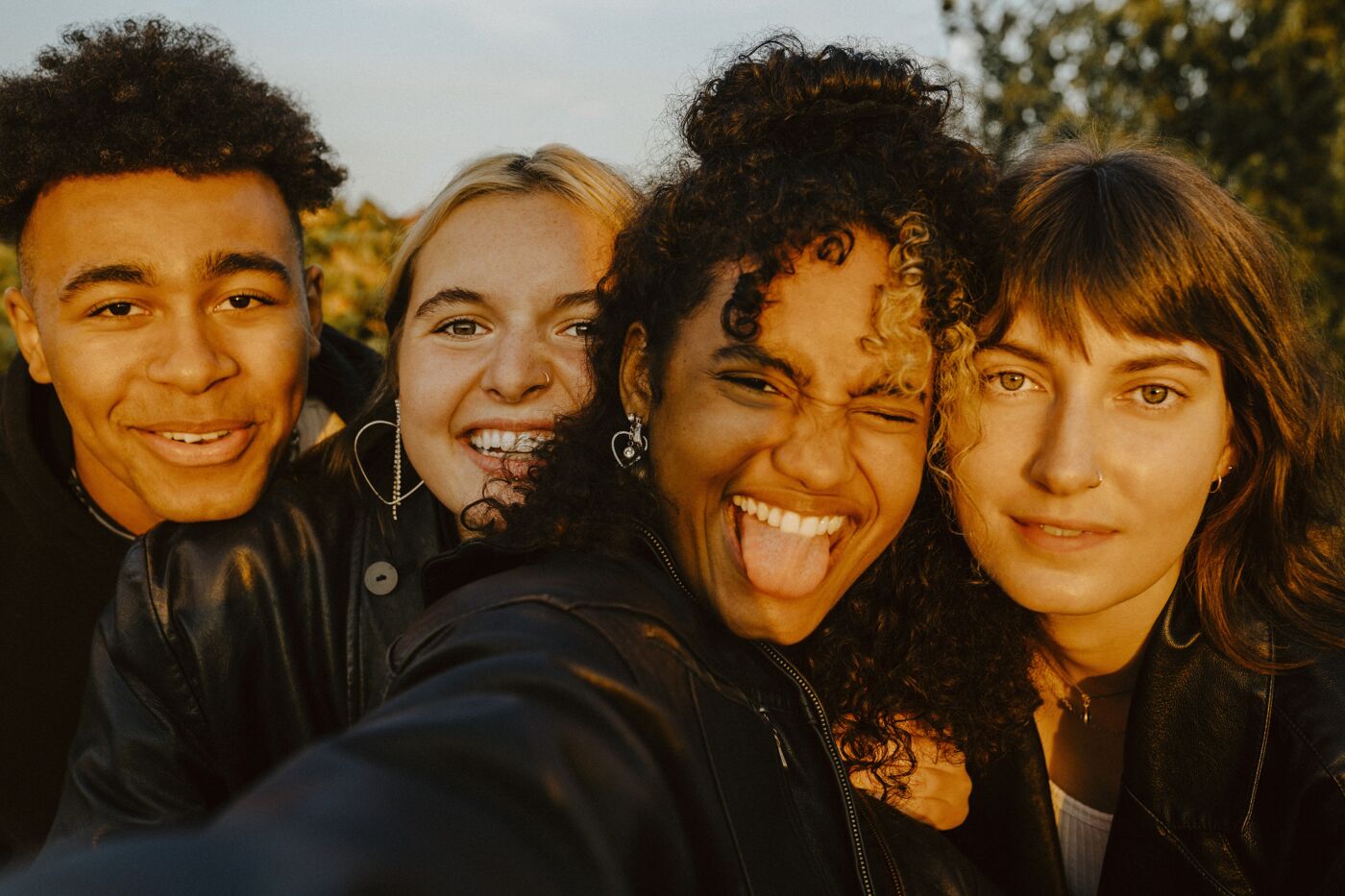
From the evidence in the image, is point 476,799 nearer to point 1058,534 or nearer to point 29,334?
point 1058,534

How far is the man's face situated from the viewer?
308cm

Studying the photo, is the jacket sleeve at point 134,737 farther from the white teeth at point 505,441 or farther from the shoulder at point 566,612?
the shoulder at point 566,612

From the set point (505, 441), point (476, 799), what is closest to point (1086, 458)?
point (505, 441)

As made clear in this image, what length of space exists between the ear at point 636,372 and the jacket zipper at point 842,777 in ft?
1.94

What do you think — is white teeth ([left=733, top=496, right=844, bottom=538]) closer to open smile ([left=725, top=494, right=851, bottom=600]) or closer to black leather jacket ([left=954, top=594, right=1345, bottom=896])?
open smile ([left=725, top=494, right=851, bottom=600])

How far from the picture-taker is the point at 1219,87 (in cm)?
1000

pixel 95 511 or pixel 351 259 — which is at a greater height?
pixel 351 259

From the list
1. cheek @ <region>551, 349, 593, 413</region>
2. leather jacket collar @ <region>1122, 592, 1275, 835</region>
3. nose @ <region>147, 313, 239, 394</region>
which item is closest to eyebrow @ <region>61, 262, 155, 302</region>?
nose @ <region>147, 313, 239, 394</region>

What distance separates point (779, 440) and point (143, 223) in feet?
6.47

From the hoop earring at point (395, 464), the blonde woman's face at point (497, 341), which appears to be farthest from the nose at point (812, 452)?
the hoop earring at point (395, 464)

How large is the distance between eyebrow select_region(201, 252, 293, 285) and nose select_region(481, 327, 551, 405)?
2.33 ft

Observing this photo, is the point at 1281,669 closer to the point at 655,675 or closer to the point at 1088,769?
the point at 1088,769

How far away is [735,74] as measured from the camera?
2.41m

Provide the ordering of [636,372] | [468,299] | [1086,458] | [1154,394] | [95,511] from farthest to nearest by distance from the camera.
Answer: [95,511] → [468,299] → [1154,394] → [1086,458] → [636,372]
